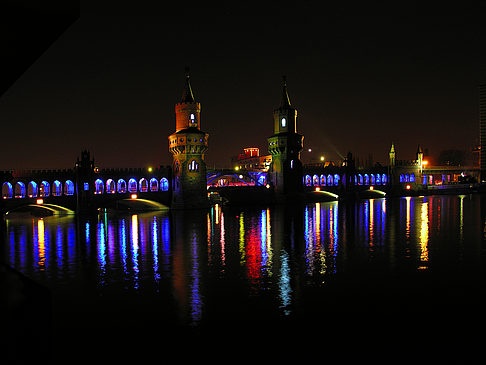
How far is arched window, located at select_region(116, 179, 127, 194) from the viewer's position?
68.7 metres

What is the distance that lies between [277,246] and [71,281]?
48.0ft

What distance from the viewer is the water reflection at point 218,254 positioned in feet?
63.2

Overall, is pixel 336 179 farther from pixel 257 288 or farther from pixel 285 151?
pixel 257 288

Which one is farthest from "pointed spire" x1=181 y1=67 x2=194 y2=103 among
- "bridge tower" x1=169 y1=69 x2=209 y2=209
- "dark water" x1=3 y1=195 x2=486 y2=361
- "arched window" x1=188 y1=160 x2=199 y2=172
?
"dark water" x1=3 y1=195 x2=486 y2=361

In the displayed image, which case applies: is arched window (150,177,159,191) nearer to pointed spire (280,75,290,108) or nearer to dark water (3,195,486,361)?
pointed spire (280,75,290,108)

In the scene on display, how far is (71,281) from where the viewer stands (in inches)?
830

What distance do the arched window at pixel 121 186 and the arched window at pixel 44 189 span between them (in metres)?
10.5

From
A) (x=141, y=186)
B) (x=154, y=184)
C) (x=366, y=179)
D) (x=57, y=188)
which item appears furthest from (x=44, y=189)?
(x=366, y=179)

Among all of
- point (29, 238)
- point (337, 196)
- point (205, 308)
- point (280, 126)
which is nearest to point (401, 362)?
point (205, 308)

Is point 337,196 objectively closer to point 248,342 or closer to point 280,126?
point 280,126

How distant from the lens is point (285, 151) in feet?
274

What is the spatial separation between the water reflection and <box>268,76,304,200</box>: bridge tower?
3600cm

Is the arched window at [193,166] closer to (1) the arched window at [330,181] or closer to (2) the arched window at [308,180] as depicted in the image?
(2) the arched window at [308,180]

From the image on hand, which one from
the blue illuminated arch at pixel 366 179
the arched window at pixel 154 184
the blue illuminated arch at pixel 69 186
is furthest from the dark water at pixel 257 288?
the blue illuminated arch at pixel 366 179
